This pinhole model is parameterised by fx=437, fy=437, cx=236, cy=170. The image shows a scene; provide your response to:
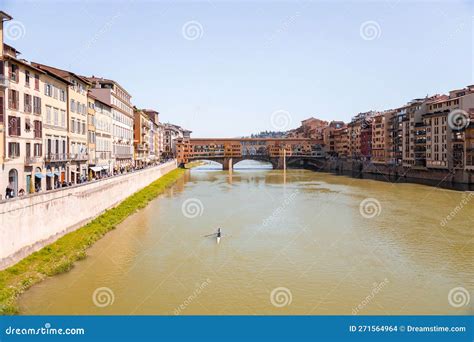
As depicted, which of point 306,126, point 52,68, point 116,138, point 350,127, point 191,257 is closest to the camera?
point 191,257

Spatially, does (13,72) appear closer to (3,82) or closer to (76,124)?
(3,82)

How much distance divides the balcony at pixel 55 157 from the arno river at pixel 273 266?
5.87 meters

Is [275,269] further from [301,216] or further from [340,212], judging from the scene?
[340,212]

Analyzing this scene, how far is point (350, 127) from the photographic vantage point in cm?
10356

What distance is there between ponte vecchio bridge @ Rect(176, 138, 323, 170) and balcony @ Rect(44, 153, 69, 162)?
7272 centimetres

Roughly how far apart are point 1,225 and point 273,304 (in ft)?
30.9

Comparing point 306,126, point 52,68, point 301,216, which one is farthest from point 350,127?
point 52,68

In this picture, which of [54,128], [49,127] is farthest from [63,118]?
[49,127]

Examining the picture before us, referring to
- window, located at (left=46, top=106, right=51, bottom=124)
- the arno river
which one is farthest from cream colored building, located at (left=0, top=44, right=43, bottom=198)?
the arno river

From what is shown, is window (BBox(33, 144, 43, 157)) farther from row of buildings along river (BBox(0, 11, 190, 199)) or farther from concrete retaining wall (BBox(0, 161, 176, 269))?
concrete retaining wall (BBox(0, 161, 176, 269))

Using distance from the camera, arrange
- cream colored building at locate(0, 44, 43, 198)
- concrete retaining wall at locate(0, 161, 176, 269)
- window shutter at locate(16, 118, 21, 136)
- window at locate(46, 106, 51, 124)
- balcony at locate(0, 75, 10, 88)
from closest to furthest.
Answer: concrete retaining wall at locate(0, 161, 176, 269), balcony at locate(0, 75, 10, 88), cream colored building at locate(0, 44, 43, 198), window shutter at locate(16, 118, 21, 136), window at locate(46, 106, 51, 124)

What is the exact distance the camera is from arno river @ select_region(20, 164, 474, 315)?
13.9 meters

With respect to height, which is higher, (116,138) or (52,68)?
(52,68)

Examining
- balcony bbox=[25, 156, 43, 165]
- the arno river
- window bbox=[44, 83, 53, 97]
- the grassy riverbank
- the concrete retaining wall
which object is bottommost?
the arno river
